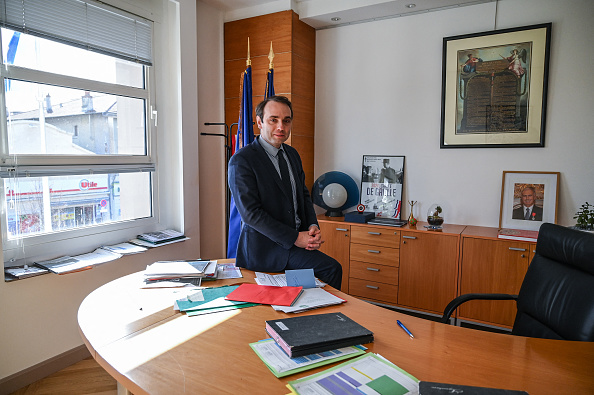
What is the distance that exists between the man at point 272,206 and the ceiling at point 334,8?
1.64m

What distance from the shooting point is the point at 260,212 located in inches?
89.3

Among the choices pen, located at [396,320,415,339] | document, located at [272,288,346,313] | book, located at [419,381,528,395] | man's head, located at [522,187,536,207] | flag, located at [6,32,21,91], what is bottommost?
pen, located at [396,320,415,339]

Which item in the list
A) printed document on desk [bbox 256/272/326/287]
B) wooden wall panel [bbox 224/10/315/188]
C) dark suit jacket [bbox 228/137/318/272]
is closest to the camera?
printed document on desk [bbox 256/272/326/287]

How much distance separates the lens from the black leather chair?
1.46 meters

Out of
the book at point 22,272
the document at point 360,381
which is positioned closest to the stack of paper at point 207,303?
the document at point 360,381

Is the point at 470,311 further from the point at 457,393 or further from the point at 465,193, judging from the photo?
the point at 457,393

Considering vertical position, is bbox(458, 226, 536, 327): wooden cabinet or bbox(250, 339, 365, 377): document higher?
bbox(250, 339, 365, 377): document

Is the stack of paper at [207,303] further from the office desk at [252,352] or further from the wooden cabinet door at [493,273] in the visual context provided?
the wooden cabinet door at [493,273]

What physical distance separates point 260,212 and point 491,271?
1.92m

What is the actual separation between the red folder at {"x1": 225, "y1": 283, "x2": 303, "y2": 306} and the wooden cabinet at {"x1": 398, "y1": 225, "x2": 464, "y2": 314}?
1862 millimetres

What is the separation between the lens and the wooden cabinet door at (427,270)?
314 cm

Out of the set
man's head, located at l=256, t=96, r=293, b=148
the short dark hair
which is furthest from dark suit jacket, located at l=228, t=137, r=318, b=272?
the short dark hair

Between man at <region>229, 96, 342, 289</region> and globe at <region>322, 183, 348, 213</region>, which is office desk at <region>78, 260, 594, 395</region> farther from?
globe at <region>322, 183, 348, 213</region>

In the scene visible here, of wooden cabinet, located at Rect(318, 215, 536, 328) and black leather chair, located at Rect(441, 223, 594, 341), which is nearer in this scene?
black leather chair, located at Rect(441, 223, 594, 341)
